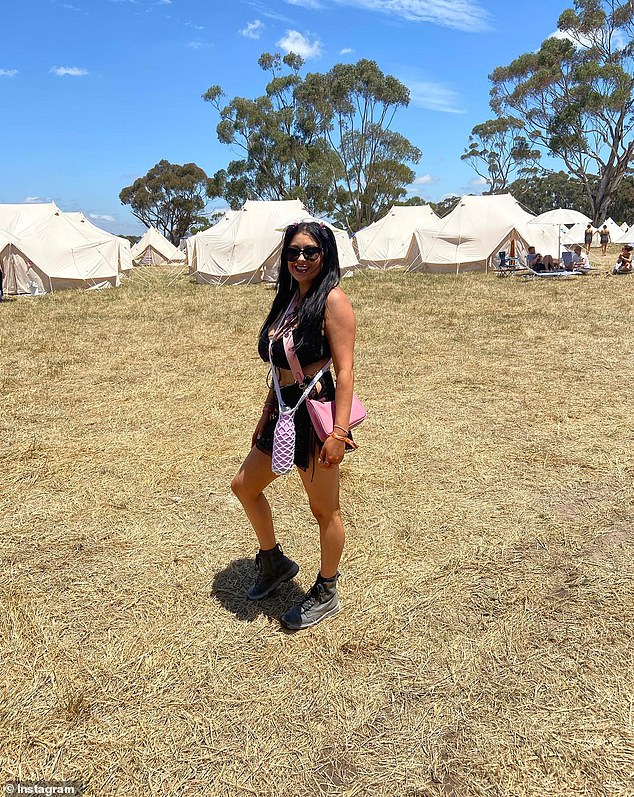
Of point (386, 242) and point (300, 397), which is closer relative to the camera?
point (300, 397)

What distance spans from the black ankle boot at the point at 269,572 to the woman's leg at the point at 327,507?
331 mm

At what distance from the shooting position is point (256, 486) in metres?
2.63

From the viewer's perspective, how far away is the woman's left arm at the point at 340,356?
2.30 meters

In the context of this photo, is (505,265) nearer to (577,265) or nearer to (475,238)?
(475,238)

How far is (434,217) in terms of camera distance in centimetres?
2544

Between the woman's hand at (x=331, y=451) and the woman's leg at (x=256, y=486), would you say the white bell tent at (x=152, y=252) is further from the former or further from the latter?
the woman's hand at (x=331, y=451)

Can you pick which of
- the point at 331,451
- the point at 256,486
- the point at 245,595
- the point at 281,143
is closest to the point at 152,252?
the point at 281,143

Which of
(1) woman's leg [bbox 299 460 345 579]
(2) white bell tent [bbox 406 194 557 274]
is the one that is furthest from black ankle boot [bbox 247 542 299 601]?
(2) white bell tent [bbox 406 194 557 274]

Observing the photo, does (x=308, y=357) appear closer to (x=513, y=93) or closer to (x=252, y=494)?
(x=252, y=494)

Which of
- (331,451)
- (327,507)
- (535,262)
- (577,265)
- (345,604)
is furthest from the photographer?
(535,262)

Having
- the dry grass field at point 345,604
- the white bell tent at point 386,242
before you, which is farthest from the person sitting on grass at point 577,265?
the dry grass field at point 345,604

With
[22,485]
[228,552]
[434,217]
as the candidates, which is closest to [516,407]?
[228,552]

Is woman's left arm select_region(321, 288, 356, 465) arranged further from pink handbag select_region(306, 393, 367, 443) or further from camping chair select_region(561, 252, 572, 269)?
camping chair select_region(561, 252, 572, 269)

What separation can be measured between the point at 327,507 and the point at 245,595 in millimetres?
885
